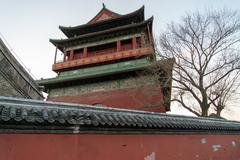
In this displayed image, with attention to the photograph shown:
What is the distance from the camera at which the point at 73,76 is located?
15562mm

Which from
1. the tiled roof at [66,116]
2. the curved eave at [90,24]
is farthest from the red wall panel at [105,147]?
the curved eave at [90,24]

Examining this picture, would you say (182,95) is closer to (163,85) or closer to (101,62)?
(163,85)

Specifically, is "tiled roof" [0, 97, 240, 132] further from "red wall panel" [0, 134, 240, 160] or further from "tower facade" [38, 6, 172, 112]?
"tower facade" [38, 6, 172, 112]

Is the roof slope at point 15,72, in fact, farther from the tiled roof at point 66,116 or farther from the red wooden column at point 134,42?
the red wooden column at point 134,42

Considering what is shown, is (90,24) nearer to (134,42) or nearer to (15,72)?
(134,42)

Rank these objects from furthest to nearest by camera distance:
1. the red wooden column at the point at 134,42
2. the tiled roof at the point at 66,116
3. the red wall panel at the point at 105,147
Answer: the red wooden column at the point at 134,42
the red wall panel at the point at 105,147
the tiled roof at the point at 66,116

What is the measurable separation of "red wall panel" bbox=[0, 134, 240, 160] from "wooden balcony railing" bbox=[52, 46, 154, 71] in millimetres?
8444

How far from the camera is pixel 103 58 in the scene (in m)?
15.8

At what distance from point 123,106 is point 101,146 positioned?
9184 mm

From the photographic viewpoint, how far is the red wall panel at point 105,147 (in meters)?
3.71

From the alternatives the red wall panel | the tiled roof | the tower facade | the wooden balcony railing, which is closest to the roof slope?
the tower facade

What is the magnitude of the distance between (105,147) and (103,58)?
37.9ft

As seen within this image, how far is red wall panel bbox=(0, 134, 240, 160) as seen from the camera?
3715 mm

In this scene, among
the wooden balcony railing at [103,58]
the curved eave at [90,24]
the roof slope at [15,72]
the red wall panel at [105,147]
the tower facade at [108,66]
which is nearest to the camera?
the red wall panel at [105,147]
